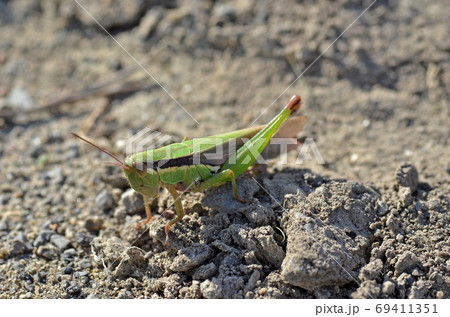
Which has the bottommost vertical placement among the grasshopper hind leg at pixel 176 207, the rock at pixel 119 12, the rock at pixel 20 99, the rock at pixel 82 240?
the rock at pixel 82 240

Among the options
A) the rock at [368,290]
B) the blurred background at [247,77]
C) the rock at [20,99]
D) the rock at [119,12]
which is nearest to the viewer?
the rock at [368,290]

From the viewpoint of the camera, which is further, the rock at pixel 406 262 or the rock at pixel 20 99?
the rock at pixel 20 99

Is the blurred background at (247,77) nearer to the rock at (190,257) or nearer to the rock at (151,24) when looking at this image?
the rock at (151,24)

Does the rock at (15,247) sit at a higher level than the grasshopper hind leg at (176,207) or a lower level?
lower

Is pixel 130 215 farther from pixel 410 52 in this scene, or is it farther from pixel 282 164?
pixel 410 52

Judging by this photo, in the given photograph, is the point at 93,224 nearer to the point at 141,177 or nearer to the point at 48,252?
the point at 48,252

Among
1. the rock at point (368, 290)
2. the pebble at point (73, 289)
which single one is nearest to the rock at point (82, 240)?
the pebble at point (73, 289)
